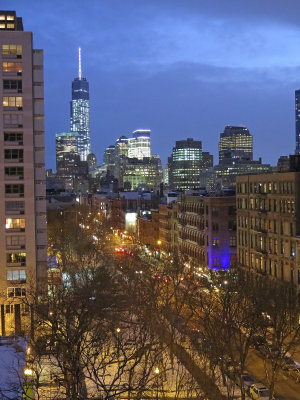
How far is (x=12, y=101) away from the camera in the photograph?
55.2 metres

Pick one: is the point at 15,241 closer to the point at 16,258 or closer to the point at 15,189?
the point at 16,258

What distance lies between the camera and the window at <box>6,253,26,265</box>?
55406 mm

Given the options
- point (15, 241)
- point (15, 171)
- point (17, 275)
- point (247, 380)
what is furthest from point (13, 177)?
point (247, 380)

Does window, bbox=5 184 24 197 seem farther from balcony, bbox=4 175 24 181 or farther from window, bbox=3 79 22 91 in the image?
window, bbox=3 79 22 91

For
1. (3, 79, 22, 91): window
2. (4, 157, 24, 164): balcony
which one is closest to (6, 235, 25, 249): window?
(4, 157, 24, 164): balcony

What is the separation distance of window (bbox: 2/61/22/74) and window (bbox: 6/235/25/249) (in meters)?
15.8

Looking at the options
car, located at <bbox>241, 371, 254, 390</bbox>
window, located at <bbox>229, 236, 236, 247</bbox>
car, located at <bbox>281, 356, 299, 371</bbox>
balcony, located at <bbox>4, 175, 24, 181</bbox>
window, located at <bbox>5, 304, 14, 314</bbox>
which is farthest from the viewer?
→ window, located at <bbox>229, 236, 236, 247</bbox>

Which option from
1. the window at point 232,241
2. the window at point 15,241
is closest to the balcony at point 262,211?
the window at point 232,241

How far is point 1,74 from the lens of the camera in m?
54.7

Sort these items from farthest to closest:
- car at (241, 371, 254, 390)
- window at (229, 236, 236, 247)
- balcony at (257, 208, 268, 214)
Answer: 1. window at (229, 236, 236, 247)
2. balcony at (257, 208, 268, 214)
3. car at (241, 371, 254, 390)

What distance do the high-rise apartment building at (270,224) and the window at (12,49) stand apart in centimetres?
3239

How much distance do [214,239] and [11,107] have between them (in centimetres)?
4428

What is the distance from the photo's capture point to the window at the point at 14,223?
182 feet

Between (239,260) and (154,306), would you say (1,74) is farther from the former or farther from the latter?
(239,260)
